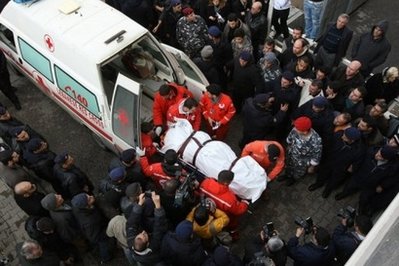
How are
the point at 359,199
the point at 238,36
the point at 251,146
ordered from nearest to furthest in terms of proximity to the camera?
the point at 251,146 → the point at 359,199 → the point at 238,36

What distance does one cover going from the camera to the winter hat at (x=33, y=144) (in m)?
5.46

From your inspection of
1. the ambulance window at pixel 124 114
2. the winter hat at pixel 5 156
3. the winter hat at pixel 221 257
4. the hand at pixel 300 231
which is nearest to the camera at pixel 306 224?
the hand at pixel 300 231

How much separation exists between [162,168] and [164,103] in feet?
4.22

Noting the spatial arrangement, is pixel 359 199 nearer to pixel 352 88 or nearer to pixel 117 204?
pixel 352 88

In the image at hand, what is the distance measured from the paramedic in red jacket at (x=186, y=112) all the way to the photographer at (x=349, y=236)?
2595 millimetres

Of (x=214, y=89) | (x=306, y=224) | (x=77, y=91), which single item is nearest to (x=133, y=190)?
(x=214, y=89)

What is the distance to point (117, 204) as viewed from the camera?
5277 mm

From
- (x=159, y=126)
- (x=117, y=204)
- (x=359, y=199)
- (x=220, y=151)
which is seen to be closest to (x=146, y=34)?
(x=159, y=126)

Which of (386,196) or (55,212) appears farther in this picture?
(386,196)

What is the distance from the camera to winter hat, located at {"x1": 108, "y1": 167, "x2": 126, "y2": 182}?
5.05 meters

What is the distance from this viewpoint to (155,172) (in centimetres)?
540

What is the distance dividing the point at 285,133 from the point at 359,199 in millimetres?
1647

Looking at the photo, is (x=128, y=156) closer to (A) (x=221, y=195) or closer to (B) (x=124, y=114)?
(B) (x=124, y=114)

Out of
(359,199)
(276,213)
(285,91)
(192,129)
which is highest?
(285,91)
